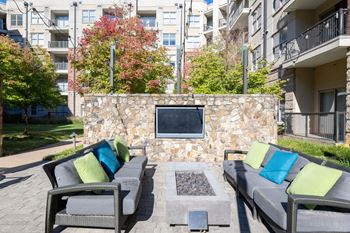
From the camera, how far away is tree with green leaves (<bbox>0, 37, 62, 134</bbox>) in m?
17.1

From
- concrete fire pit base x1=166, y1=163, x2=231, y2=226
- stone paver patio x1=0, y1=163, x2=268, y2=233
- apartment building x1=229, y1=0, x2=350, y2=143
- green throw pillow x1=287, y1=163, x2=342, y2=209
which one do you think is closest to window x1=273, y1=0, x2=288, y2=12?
apartment building x1=229, y1=0, x2=350, y2=143

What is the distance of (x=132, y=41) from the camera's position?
14.9 meters

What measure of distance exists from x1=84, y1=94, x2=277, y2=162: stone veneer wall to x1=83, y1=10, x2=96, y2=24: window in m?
29.8

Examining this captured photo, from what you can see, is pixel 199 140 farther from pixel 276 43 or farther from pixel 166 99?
pixel 276 43

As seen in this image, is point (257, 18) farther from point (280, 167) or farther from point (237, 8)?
point (280, 167)

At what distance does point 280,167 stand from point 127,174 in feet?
9.85

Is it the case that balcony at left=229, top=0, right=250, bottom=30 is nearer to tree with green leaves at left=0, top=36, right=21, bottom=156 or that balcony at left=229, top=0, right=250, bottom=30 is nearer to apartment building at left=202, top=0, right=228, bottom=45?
apartment building at left=202, top=0, right=228, bottom=45

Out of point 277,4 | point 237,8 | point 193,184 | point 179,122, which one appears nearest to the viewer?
point 193,184

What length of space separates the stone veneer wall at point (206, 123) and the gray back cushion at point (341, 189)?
645 centimetres

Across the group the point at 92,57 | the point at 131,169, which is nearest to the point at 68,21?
the point at 92,57

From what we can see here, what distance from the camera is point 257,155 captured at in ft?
22.5

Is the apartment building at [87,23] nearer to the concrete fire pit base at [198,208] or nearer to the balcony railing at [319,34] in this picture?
the balcony railing at [319,34]

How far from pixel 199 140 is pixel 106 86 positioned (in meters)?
6.40

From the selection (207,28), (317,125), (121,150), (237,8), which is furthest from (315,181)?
Result: (207,28)
